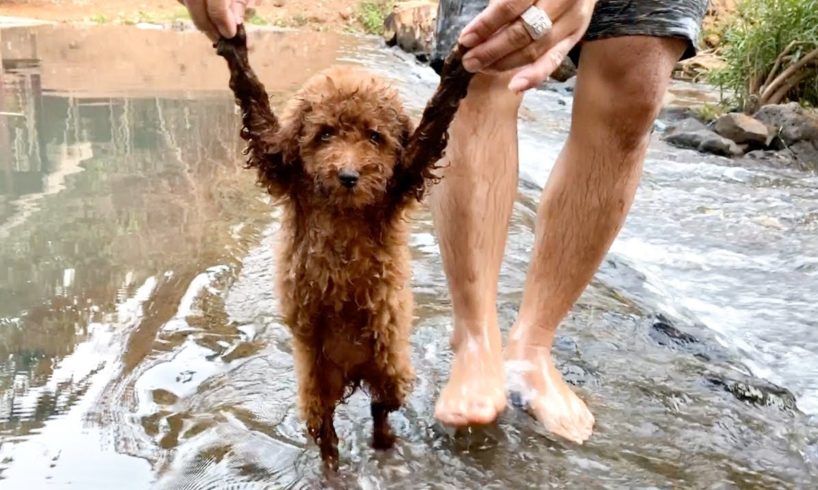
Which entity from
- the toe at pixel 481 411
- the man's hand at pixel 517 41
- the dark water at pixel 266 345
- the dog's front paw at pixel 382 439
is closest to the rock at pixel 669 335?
the dark water at pixel 266 345

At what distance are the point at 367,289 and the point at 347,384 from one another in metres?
0.28

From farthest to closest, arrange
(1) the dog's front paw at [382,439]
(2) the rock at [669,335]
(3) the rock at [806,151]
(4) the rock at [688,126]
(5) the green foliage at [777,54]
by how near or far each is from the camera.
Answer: (5) the green foliage at [777,54] → (4) the rock at [688,126] → (3) the rock at [806,151] → (2) the rock at [669,335] → (1) the dog's front paw at [382,439]

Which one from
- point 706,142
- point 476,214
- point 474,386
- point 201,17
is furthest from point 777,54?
point 201,17

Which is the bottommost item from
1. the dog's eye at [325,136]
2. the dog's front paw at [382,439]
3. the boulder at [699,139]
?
the dog's front paw at [382,439]

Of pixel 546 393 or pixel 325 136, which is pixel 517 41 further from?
pixel 546 393

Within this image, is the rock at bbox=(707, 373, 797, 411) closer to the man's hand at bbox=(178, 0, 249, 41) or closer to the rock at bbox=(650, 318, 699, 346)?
the rock at bbox=(650, 318, 699, 346)

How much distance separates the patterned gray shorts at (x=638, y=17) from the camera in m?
2.46

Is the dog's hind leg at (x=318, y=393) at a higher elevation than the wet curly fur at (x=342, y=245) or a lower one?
lower

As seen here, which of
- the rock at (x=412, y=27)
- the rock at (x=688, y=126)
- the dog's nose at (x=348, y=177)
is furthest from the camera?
the rock at (x=412, y=27)

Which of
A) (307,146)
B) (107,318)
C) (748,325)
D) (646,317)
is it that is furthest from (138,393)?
(748,325)

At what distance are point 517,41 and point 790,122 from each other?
24.4 feet

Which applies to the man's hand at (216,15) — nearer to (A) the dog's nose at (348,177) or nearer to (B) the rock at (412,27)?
(A) the dog's nose at (348,177)

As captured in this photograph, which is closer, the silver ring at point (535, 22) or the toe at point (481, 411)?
the silver ring at point (535, 22)

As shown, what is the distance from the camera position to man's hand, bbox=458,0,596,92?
1.77 metres
